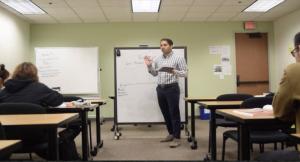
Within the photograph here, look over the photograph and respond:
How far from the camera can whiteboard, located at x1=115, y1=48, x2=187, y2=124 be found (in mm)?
5000

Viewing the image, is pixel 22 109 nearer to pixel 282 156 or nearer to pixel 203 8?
pixel 282 156

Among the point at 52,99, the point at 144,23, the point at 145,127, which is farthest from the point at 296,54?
the point at 144,23

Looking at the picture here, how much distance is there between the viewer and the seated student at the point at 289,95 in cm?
152

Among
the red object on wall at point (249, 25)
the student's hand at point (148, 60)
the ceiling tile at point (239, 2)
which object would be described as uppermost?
the ceiling tile at point (239, 2)

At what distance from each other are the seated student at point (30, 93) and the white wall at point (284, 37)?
5149 mm

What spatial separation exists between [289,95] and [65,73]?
5.94m

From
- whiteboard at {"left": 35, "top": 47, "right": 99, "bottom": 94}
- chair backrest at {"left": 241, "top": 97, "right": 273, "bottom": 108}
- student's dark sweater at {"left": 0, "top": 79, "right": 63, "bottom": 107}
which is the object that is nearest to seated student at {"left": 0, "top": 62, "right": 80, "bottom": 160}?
student's dark sweater at {"left": 0, "top": 79, "right": 63, "bottom": 107}

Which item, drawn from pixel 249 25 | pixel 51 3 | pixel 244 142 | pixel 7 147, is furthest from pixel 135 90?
pixel 7 147

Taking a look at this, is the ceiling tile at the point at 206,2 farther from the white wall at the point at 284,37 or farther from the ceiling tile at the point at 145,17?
the white wall at the point at 284,37

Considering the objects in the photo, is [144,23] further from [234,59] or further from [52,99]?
[52,99]

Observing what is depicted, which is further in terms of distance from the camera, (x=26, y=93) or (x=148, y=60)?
(x=148, y=60)

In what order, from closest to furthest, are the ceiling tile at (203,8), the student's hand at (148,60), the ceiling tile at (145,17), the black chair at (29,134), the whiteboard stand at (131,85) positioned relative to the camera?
the black chair at (29,134)
the student's hand at (148,60)
the whiteboard stand at (131,85)
the ceiling tile at (203,8)
the ceiling tile at (145,17)

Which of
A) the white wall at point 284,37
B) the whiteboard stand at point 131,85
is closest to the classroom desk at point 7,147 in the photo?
the whiteboard stand at point 131,85

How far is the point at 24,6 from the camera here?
571 centimetres
